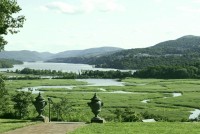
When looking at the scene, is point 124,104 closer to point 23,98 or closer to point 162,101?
point 162,101

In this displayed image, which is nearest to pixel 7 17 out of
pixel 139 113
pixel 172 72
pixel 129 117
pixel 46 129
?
pixel 46 129

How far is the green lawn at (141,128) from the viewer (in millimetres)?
17469

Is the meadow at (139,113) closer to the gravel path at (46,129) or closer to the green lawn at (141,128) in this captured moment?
the green lawn at (141,128)

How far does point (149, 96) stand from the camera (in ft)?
331

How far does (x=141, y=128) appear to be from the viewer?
1861 cm

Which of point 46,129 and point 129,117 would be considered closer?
point 46,129

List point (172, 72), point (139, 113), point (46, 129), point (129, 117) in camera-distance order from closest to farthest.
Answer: point (46, 129), point (129, 117), point (139, 113), point (172, 72)

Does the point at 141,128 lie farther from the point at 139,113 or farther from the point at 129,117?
the point at 139,113

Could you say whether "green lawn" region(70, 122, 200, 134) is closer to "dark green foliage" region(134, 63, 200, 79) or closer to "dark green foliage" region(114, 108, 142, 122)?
"dark green foliage" region(114, 108, 142, 122)

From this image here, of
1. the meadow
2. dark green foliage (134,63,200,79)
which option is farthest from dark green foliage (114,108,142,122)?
dark green foliage (134,63,200,79)

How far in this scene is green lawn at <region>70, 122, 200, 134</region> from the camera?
688 inches

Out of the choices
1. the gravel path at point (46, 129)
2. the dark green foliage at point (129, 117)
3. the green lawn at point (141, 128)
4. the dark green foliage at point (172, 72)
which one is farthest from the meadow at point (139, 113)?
the dark green foliage at point (172, 72)

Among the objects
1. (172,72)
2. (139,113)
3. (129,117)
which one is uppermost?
(172,72)

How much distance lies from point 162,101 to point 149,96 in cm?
1233
